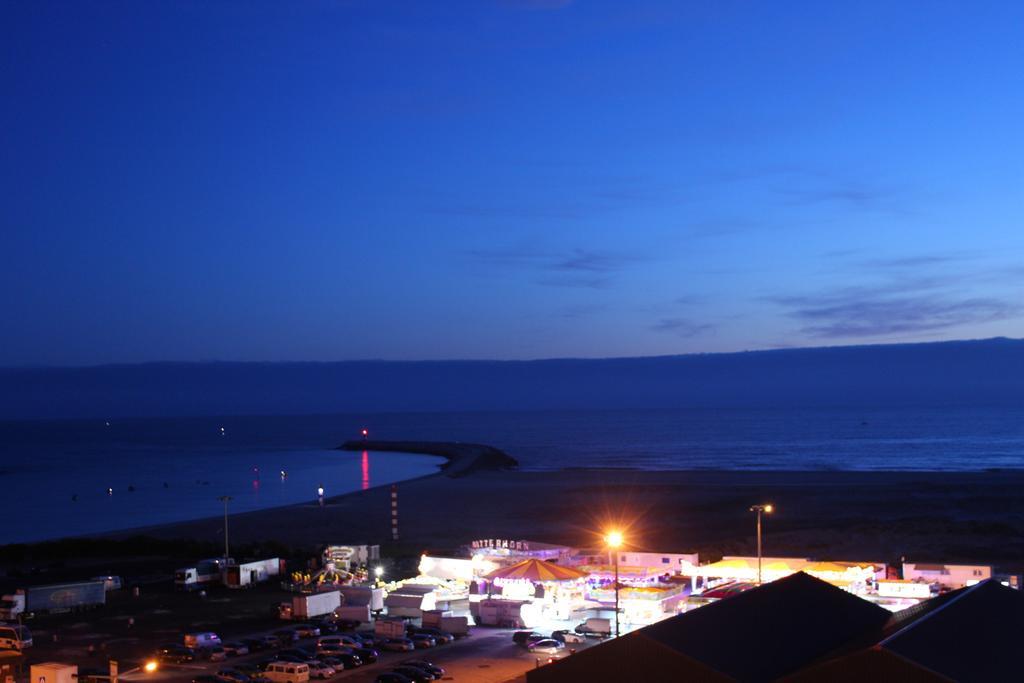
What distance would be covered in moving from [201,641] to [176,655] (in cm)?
74

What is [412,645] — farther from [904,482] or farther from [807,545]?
[904,482]

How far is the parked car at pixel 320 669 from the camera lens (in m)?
19.8

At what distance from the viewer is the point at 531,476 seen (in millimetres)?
77812

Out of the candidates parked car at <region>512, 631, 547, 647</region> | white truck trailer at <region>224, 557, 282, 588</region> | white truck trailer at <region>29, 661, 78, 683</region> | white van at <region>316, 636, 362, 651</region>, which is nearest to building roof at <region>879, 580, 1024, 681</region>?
parked car at <region>512, 631, 547, 647</region>

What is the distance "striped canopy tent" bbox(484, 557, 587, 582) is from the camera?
25.7 m

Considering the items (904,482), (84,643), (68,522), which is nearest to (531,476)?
(904,482)

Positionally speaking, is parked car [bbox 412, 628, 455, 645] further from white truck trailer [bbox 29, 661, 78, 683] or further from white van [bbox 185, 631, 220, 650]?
white truck trailer [bbox 29, 661, 78, 683]

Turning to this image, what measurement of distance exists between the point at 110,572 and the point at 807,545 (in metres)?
25.0

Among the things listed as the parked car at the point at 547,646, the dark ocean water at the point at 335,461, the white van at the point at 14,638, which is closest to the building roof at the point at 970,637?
the parked car at the point at 547,646

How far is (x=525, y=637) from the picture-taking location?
2223 cm

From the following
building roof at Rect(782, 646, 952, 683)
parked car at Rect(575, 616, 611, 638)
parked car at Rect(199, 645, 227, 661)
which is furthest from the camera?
parked car at Rect(575, 616, 611, 638)

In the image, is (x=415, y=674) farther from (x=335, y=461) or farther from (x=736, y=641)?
(x=335, y=461)

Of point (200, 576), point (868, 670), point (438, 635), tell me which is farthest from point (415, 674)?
point (200, 576)

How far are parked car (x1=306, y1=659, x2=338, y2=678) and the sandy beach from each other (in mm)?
14153
